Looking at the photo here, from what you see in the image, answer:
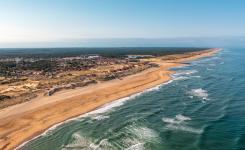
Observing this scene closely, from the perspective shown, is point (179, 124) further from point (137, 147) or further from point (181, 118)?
point (137, 147)

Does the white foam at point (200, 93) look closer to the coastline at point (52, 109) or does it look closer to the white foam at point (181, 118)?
the coastline at point (52, 109)

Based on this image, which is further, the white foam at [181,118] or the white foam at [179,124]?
the white foam at [181,118]

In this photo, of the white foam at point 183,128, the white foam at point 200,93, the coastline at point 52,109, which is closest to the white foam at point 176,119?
the white foam at point 183,128

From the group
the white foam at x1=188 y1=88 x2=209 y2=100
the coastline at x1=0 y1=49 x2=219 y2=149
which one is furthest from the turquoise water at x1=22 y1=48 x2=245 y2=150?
the coastline at x1=0 y1=49 x2=219 y2=149

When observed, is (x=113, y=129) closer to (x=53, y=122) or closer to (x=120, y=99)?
(x=53, y=122)

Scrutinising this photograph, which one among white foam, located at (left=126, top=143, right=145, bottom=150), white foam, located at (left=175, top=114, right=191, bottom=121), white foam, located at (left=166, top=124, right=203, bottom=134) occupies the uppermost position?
white foam, located at (left=175, top=114, right=191, bottom=121)

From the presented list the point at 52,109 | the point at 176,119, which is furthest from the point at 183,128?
the point at 52,109

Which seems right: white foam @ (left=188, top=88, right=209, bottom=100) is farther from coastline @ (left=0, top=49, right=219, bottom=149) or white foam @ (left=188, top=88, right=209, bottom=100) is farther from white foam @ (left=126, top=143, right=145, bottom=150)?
white foam @ (left=126, top=143, right=145, bottom=150)
